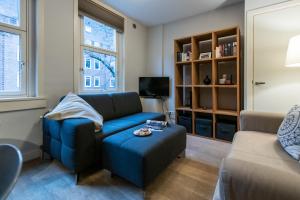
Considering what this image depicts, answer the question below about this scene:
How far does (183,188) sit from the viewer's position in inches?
58.2

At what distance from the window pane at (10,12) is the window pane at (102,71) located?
0.96 metres

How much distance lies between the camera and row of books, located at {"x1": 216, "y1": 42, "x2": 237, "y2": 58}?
2.67 m

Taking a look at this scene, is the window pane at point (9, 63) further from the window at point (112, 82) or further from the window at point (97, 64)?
the window at point (112, 82)

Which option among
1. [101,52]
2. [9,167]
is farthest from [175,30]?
[9,167]

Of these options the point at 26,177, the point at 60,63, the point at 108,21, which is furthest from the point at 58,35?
the point at 26,177

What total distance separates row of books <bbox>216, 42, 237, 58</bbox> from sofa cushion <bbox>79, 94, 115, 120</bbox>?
2.03 metres

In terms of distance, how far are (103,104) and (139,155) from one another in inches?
56.3

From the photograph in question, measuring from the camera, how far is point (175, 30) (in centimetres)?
364

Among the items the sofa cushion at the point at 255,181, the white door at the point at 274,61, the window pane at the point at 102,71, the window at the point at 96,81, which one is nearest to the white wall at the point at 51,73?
the window pane at the point at 102,71

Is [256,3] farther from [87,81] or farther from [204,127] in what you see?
[87,81]

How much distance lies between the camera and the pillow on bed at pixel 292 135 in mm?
1064

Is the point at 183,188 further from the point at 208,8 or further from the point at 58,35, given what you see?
the point at 208,8

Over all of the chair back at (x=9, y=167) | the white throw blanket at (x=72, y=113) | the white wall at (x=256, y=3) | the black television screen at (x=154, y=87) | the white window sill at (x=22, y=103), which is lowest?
the chair back at (x=9, y=167)

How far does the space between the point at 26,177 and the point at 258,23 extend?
3.53m
